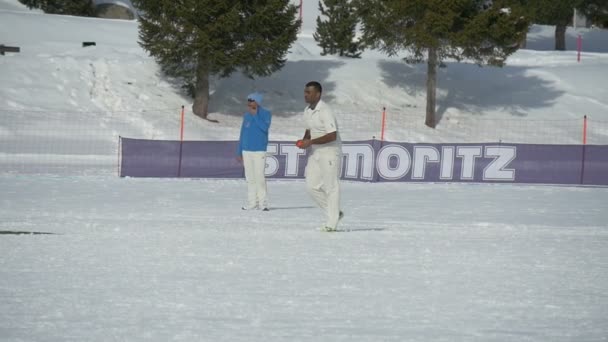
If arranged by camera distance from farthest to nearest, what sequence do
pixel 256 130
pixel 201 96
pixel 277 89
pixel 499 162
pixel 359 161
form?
pixel 277 89
pixel 201 96
pixel 359 161
pixel 499 162
pixel 256 130

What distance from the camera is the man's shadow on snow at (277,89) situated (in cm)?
3772

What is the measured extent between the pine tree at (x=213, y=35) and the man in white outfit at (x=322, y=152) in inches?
862

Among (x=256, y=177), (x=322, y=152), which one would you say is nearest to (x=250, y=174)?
(x=256, y=177)

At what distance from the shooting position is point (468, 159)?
21.6 meters

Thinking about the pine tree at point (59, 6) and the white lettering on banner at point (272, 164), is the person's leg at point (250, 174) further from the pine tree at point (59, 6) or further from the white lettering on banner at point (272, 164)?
the pine tree at point (59, 6)

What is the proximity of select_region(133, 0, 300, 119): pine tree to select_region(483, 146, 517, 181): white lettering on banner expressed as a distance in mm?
13934

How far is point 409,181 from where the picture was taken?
71.3 feet

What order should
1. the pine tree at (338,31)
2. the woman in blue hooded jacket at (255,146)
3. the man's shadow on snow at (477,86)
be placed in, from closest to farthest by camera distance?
the woman in blue hooded jacket at (255,146) < the man's shadow on snow at (477,86) < the pine tree at (338,31)

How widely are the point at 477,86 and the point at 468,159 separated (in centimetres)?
2250

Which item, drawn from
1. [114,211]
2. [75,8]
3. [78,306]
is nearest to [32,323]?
[78,306]

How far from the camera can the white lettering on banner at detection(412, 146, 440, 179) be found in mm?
21656

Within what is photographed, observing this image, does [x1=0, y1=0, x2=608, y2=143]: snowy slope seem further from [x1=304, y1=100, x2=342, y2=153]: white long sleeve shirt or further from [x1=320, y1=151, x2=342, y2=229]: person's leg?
[x1=320, y1=151, x2=342, y2=229]: person's leg

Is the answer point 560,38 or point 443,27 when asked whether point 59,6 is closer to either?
point 443,27

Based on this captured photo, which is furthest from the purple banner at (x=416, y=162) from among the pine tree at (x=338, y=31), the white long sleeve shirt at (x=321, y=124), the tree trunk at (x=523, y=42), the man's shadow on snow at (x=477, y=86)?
the pine tree at (x=338, y=31)
